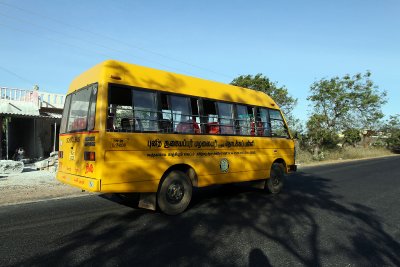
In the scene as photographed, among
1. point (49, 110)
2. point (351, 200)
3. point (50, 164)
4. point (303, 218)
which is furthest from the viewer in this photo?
point (49, 110)

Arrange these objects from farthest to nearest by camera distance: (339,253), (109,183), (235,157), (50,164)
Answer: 1. (50,164)
2. (235,157)
3. (109,183)
4. (339,253)

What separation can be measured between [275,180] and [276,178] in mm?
72

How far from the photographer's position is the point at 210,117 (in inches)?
319

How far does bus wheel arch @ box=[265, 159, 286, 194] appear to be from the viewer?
9906mm

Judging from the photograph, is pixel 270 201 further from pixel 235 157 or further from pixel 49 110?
pixel 49 110

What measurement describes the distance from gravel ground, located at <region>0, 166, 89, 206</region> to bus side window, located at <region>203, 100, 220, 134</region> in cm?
428

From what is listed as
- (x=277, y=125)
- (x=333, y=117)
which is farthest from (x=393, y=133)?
(x=277, y=125)

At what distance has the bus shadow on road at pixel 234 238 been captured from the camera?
4680 millimetres

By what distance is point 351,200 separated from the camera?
9.63 metres

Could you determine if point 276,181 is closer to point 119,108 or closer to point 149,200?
point 149,200

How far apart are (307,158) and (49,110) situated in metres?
19.1

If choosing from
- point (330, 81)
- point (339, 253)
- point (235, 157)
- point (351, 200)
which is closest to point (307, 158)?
point (330, 81)

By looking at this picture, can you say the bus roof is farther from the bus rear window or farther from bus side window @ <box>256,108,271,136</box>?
bus side window @ <box>256,108,271,136</box>

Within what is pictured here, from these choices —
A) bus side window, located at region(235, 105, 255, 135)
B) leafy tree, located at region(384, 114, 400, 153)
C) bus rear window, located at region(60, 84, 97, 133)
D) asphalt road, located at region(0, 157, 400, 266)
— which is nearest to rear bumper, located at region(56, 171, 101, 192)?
asphalt road, located at region(0, 157, 400, 266)
